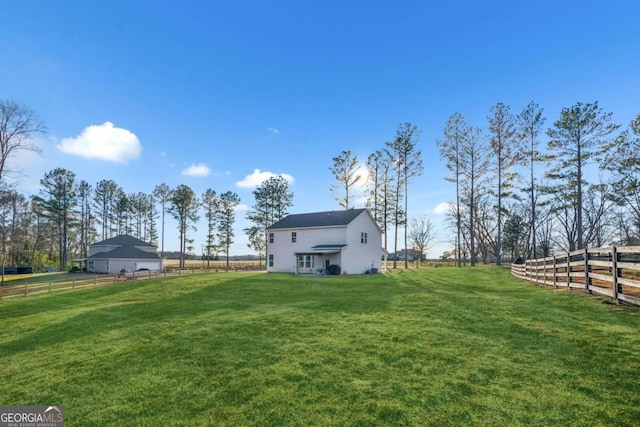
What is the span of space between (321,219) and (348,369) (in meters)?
29.2

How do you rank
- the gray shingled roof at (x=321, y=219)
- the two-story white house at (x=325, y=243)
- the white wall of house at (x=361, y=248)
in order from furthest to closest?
the gray shingled roof at (x=321, y=219) → the white wall of house at (x=361, y=248) → the two-story white house at (x=325, y=243)

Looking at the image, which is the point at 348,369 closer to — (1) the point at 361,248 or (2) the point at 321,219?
(1) the point at 361,248

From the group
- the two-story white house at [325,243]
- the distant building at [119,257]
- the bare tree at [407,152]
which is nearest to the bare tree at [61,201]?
the distant building at [119,257]

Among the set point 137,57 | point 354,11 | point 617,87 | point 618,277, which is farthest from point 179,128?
point 617,87

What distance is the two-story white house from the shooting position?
30641 mm

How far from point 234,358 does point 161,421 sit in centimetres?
189

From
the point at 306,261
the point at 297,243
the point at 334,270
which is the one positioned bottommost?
the point at 334,270

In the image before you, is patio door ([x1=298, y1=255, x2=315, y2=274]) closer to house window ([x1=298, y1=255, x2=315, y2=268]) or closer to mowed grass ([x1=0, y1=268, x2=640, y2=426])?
house window ([x1=298, y1=255, x2=315, y2=268])

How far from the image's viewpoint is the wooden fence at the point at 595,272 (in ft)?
23.5

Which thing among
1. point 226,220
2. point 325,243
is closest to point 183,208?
point 226,220

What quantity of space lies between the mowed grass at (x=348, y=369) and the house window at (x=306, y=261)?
73.7 ft

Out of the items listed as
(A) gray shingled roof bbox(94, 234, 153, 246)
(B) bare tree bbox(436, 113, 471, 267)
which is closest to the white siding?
(B) bare tree bbox(436, 113, 471, 267)

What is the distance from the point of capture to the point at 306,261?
3141 cm

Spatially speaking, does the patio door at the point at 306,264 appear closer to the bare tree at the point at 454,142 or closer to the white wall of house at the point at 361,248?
the white wall of house at the point at 361,248
